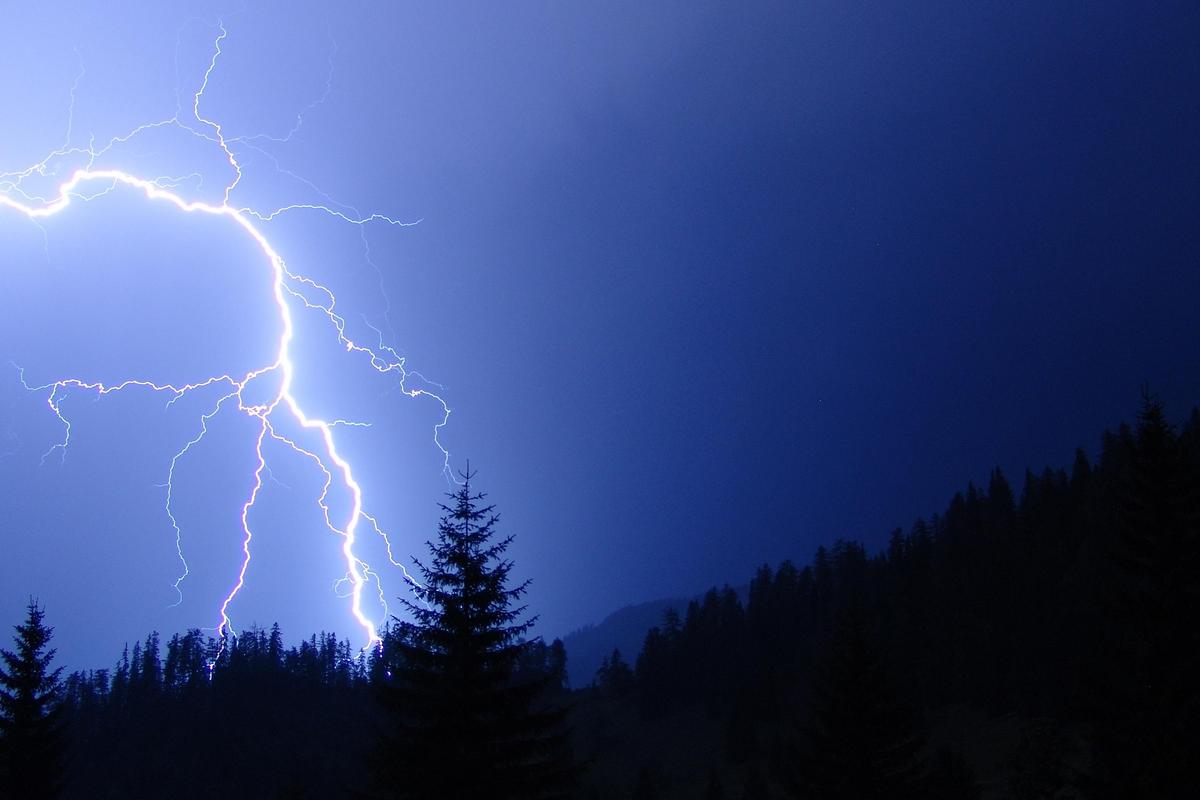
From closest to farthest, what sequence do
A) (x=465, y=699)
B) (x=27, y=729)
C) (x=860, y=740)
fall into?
(x=465, y=699), (x=860, y=740), (x=27, y=729)

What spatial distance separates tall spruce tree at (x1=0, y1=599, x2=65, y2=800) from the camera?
769 inches

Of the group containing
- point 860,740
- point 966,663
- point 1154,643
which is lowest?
point 860,740

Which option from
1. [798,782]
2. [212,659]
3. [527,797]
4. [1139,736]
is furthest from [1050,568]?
[212,659]

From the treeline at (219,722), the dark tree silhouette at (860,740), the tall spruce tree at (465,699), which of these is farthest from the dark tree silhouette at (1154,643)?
the treeline at (219,722)

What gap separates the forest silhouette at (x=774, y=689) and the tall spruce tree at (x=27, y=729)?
2.6 inches

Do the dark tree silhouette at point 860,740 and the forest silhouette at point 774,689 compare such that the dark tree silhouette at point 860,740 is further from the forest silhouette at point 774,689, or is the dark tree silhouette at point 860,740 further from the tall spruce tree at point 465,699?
the tall spruce tree at point 465,699

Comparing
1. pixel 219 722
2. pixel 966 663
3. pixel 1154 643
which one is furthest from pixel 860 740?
pixel 219 722

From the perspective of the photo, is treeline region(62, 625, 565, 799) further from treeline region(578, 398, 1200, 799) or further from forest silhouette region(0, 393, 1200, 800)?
treeline region(578, 398, 1200, 799)

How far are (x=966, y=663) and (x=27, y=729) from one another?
52.0 meters

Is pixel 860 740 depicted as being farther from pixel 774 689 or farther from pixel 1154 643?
pixel 774 689

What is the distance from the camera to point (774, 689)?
217ft

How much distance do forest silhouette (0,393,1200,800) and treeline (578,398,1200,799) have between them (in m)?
0.07

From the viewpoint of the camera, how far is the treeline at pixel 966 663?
11.9 metres

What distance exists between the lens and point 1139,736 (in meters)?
11.3
